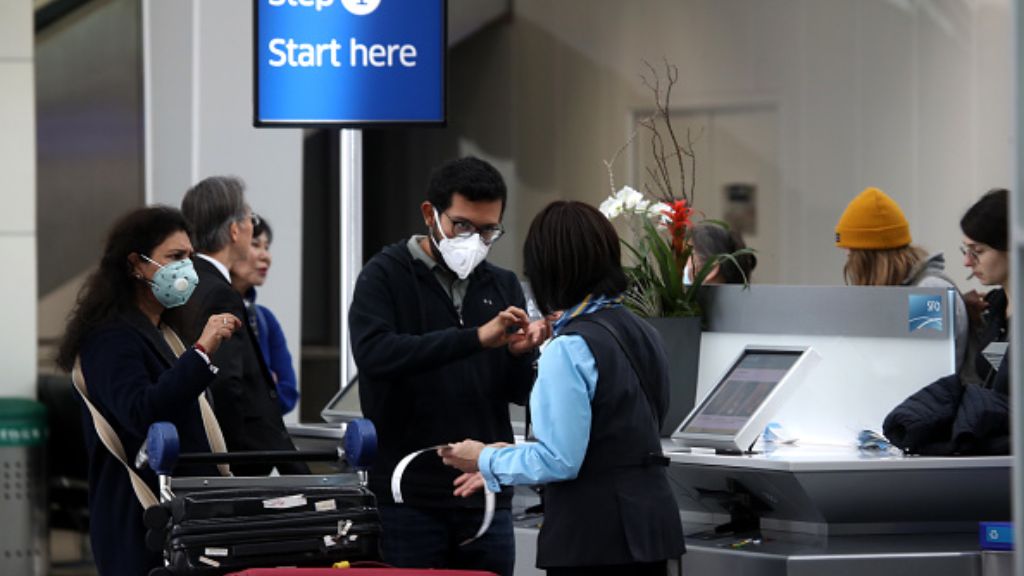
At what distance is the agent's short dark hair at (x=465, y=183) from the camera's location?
4020 millimetres

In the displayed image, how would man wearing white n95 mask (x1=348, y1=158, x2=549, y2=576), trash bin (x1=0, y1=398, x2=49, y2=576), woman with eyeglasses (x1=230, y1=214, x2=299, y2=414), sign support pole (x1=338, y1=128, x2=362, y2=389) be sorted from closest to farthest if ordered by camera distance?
1. man wearing white n95 mask (x1=348, y1=158, x2=549, y2=576)
2. sign support pole (x1=338, y1=128, x2=362, y2=389)
3. woman with eyeglasses (x1=230, y1=214, x2=299, y2=414)
4. trash bin (x1=0, y1=398, x2=49, y2=576)

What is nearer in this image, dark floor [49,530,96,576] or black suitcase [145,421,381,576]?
black suitcase [145,421,381,576]

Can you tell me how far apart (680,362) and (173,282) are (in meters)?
1.53

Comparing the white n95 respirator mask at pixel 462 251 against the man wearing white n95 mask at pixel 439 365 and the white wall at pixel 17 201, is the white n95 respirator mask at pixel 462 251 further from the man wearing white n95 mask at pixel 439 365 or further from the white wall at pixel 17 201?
the white wall at pixel 17 201

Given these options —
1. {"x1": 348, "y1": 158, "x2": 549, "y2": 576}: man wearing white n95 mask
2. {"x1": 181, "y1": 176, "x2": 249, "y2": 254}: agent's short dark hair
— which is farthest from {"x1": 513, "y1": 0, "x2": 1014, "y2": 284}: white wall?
{"x1": 348, "y1": 158, "x2": 549, "y2": 576}: man wearing white n95 mask

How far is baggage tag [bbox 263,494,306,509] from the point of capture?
12.0 feet

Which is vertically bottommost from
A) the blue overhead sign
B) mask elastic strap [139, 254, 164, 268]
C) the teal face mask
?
the teal face mask

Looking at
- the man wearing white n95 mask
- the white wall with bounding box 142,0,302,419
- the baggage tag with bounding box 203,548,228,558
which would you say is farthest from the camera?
the white wall with bounding box 142,0,302,419

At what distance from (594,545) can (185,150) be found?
5.61 meters

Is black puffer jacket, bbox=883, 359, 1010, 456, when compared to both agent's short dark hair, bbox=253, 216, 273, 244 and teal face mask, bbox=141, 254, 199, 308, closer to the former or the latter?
teal face mask, bbox=141, 254, 199, 308

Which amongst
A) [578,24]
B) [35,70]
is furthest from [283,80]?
[578,24]

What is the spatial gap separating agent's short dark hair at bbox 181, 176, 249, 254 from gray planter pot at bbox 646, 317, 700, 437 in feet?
4.45

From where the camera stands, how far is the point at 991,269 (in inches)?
167

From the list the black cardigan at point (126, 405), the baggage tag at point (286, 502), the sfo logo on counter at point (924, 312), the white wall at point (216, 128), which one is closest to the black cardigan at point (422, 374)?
the baggage tag at point (286, 502)
